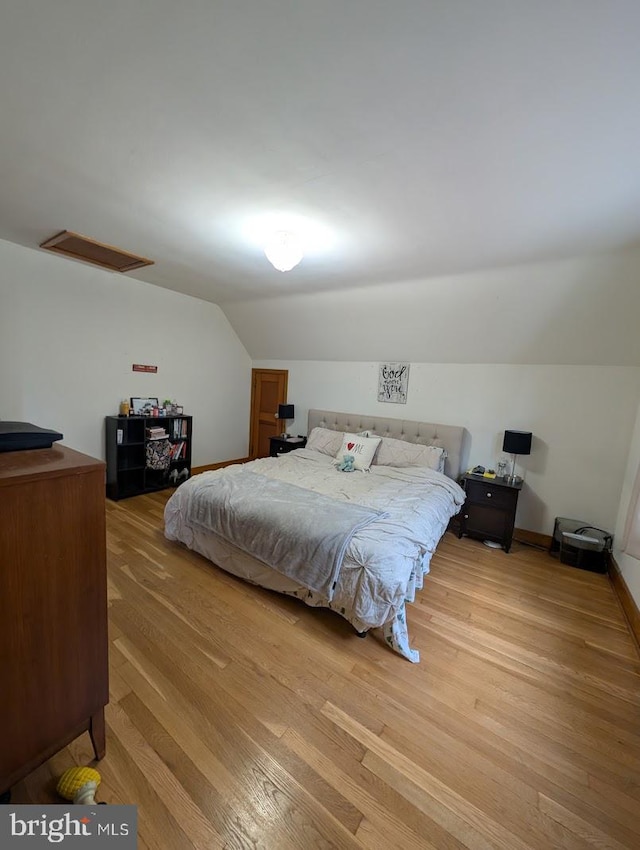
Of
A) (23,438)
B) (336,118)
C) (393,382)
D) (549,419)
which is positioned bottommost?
(23,438)

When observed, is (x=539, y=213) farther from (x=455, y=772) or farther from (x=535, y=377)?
(x=455, y=772)

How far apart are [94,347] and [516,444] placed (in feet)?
15.2

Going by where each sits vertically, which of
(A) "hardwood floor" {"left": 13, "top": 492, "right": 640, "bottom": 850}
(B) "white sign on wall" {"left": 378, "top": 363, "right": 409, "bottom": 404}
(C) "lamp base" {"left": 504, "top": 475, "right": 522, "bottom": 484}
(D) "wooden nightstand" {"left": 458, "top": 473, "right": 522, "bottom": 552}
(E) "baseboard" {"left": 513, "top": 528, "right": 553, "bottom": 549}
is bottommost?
(A) "hardwood floor" {"left": 13, "top": 492, "right": 640, "bottom": 850}

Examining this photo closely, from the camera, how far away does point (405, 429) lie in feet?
13.3

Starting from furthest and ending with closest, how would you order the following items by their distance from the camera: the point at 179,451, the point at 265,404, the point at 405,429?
the point at 265,404, the point at 179,451, the point at 405,429

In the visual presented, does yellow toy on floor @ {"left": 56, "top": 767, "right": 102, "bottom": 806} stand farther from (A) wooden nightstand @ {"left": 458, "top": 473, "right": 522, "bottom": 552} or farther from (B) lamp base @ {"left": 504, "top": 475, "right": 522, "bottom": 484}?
(B) lamp base @ {"left": 504, "top": 475, "right": 522, "bottom": 484}

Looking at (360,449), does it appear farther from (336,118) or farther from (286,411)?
(336,118)

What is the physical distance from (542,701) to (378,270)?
10.5ft

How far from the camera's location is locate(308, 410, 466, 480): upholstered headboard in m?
3.70

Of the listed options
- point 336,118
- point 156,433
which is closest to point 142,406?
point 156,433

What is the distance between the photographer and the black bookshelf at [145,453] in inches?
152

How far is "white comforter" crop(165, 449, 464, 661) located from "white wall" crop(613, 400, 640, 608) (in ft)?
4.12

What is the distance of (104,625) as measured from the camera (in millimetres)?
1209

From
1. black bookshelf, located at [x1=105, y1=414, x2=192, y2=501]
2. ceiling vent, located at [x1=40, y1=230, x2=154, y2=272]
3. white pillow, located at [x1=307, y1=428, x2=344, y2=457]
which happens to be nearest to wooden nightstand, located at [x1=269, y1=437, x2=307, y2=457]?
white pillow, located at [x1=307, y1=428, x2=344, y2=457]
